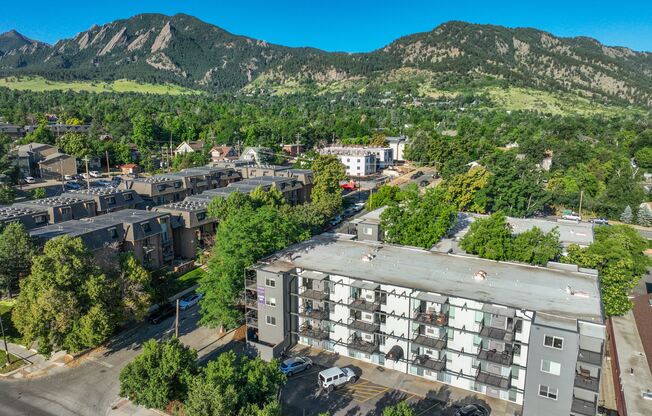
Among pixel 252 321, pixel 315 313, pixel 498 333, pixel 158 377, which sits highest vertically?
pixel 498 333

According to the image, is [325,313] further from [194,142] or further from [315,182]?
[194,142]

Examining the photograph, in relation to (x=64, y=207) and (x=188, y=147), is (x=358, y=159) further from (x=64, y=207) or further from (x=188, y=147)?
(x=64, y=207)

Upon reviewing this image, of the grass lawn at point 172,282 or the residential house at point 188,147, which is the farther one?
the residential house at point 188,147

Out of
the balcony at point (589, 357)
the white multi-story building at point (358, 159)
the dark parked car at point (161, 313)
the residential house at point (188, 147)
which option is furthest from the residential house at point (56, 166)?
the balcony at point (589, 357)

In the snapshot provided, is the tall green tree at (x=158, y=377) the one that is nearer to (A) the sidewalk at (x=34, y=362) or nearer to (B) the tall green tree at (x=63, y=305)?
(B) the tall green tree at (x=63, y=305)

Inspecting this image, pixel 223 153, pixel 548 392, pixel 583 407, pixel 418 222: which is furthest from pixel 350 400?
pixel 223 153
